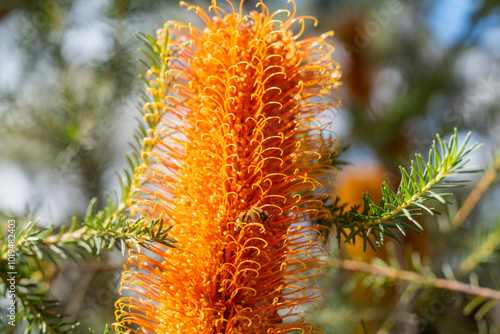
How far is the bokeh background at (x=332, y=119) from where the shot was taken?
848mm

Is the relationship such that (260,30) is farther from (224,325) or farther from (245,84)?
(224,325)

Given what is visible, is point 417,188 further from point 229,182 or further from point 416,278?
point 416,278

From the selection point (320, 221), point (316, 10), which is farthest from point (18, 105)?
point (316, 10)

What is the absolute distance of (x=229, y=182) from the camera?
0.46 metres

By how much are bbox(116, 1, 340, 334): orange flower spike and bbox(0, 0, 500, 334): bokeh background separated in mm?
86

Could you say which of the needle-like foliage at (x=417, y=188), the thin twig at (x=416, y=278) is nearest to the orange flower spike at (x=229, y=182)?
the needle-like foliage at (x=417, y=188)

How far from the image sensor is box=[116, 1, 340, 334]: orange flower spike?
45 cm

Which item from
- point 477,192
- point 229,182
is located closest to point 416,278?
point 477,192

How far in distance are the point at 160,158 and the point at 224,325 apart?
0.18 m

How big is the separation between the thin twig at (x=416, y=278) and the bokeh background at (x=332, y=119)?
0.02 m

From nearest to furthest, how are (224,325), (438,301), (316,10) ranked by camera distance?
(224,325) → (438,301) → (316,10)

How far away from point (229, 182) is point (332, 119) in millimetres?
186

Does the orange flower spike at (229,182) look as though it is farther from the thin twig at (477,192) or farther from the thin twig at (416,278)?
the thin twig at (477,192)

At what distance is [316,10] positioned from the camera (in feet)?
5.07
